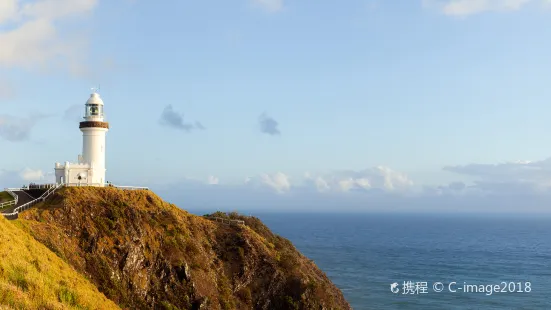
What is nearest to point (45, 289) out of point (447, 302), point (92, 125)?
point (92, 125)

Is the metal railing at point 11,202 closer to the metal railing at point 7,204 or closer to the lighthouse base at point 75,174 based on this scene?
the metal railing at point 7,204

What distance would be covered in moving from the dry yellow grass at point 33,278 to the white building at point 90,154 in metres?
18.5

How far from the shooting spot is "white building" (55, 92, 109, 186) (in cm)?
4994

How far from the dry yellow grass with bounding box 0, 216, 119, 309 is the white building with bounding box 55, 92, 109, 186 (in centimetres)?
1854

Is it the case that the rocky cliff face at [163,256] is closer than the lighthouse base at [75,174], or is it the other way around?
the rocky cliff face at [163,256]

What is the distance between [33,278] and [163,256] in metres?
19.6

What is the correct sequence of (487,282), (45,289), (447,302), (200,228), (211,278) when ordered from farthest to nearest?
(487,282) → (447,302) → (200,228) → (211,278) → (45,289)

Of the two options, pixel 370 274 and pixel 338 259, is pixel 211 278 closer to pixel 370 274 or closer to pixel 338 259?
pixel 370 274

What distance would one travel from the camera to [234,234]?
51.4 m

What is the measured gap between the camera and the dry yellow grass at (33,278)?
19050 millimetres

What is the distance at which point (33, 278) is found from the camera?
74.0 feet

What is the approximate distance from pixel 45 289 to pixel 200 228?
28351mm

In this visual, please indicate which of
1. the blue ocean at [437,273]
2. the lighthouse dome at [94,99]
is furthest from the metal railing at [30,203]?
the blue ocean at [437,273]

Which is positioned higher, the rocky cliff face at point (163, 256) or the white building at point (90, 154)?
the white building at point (90, 154)
